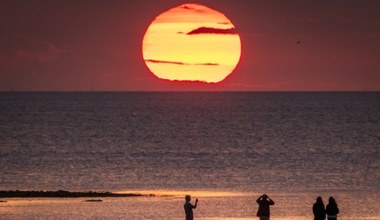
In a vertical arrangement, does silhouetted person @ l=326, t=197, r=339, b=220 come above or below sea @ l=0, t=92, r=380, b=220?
below

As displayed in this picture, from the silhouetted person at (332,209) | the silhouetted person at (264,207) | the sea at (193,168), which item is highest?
the sea at (193,168)

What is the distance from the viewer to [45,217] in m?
44.7

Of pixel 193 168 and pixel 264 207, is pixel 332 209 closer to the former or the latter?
pixel 264 207

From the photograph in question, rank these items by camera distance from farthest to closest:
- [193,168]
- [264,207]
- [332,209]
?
[193,168], [264,207], [332,209]

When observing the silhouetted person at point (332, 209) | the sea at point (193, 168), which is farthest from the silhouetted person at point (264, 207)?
the sea at point (193, 168)

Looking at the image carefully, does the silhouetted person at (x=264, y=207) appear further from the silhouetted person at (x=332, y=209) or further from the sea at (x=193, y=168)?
the sea at (x=193, y=168)

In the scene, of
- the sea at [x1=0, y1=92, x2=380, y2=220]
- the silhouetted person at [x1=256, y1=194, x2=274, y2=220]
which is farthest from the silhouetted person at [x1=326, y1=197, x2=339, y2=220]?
the sea at [x1=0, y1=92, x2=380, y2=220]

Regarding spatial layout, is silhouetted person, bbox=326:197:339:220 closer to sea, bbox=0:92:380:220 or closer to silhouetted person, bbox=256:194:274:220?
silhouetted person, bbox=256:194:274:220

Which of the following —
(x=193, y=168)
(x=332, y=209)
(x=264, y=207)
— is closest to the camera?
(x=332, y=209)

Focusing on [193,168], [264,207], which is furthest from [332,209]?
[193,168]

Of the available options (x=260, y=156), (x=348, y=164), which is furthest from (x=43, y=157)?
(x=348, y=164)

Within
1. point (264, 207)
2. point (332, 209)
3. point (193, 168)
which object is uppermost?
point (193, 168)

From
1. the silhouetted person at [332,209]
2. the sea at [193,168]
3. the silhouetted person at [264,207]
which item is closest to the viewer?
the silhouetted person at [332,209]

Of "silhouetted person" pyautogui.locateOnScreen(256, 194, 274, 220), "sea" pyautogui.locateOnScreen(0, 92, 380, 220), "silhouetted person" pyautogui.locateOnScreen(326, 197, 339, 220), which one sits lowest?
"silhouetted person" pyautogui.locateOnScreen(326, 197, 339, 220)
